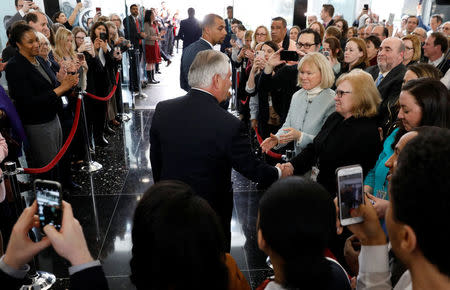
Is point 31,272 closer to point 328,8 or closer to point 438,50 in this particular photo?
point 438,50

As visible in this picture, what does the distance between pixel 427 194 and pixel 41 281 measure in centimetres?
280

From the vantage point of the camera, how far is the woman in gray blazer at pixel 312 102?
3088mm

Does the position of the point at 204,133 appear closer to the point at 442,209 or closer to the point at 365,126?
the point at 365,126

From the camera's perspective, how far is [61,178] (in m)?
4.34

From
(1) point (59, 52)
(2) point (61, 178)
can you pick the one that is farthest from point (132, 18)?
(2) point (61, 178)

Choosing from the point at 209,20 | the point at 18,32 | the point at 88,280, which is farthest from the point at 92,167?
the point at 88,280

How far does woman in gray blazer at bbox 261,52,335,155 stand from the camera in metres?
3.09

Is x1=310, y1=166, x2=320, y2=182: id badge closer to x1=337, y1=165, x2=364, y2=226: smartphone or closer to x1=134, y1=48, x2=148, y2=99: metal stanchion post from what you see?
x1=337, y1=165, x2=364, y2=226: smartphone

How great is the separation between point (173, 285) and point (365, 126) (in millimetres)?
1985

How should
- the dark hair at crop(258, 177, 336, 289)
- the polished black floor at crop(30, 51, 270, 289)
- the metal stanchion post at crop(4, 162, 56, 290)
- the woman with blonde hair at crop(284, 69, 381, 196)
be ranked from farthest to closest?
the polished black floor at crop(30, 51, 270, 289) < the metal stanchion post at crop(4, 162, 56, 290) < the woman with blonde hair at crop(284, 69, 381, 196) < the dark hair at crop(258, 177, 336, 289)

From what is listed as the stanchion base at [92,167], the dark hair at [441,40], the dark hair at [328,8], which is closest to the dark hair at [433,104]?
the dark hair at [441,40]

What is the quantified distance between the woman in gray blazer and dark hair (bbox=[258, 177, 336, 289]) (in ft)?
6.55

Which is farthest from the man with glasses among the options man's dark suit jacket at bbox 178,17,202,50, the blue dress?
man's dark suit jacket at bbox 178,17,202,50

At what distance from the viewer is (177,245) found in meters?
0.95
